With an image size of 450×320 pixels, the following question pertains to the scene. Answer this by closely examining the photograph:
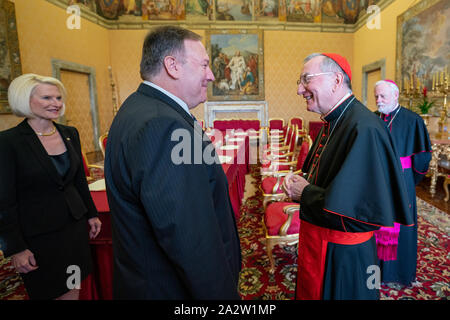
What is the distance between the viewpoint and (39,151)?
1.51 meters

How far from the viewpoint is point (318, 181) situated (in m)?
1.50

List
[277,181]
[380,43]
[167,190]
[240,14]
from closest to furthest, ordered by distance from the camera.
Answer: [167,190] < [277,181] < [380,43] < [240,14]

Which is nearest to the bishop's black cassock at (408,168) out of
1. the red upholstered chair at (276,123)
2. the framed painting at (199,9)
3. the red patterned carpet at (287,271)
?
the red patterned carpet at (287,271)

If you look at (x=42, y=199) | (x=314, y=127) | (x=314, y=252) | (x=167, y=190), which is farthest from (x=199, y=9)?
(x=167, y=190)

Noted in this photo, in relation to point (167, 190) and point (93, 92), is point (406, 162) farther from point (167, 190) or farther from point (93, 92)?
point (93, 92)

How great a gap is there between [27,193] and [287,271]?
231 cm

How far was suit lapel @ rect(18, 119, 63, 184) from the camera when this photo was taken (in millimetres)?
1499

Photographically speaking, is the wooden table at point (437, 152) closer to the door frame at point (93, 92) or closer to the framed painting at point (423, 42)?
the framed painting at point (423, 42)

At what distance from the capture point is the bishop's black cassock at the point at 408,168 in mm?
2365

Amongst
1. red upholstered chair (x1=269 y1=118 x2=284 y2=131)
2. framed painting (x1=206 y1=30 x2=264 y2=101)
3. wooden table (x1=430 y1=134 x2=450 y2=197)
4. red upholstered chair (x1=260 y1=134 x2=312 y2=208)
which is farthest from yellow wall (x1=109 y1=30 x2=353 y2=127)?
red upholstered chair (x1=260 y1=134 x2=312 y2=208)

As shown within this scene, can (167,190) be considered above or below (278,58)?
below

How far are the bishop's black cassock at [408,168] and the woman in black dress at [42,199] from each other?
246 cm

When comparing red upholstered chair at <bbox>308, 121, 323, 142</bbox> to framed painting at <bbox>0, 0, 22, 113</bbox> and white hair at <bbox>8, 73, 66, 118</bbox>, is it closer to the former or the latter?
framed painting at <bbox>0, 0, 22, 113</bbox>

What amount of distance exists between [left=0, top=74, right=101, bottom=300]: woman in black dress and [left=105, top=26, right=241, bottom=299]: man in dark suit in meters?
0.76
